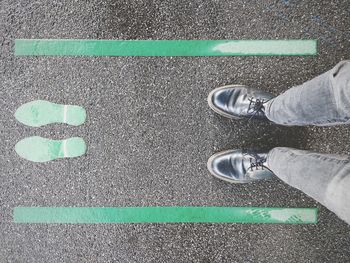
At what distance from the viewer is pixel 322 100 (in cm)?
138

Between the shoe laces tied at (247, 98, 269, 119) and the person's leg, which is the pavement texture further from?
the person's leg

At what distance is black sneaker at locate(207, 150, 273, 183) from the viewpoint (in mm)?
1944

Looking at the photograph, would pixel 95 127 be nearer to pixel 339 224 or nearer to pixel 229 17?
pixel 229 17

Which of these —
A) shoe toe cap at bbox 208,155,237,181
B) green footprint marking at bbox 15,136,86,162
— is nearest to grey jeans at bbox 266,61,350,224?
shoe toe cap at bbox 208,155,237,181

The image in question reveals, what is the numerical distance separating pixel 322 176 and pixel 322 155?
0.13 metres

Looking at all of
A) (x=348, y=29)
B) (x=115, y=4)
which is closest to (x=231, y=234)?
(x=348, y=29)

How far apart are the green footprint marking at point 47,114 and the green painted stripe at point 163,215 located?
484 mm

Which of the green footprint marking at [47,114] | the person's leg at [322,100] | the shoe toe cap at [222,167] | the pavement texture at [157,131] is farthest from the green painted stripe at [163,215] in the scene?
the person's leg at [322,100]

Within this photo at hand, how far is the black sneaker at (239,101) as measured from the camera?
1.96 metres

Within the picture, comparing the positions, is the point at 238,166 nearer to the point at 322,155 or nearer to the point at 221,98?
the point at 221,98

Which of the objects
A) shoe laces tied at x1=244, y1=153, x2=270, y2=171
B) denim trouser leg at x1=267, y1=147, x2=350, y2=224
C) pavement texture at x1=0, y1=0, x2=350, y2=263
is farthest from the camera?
pavement texture at x1=0, y1=0, x2=350, y2=263

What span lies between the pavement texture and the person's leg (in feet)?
1.69

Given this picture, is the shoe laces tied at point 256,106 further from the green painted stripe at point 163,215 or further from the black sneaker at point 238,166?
the green painted stripe at point 163,215

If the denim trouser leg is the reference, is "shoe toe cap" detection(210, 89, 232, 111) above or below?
above
